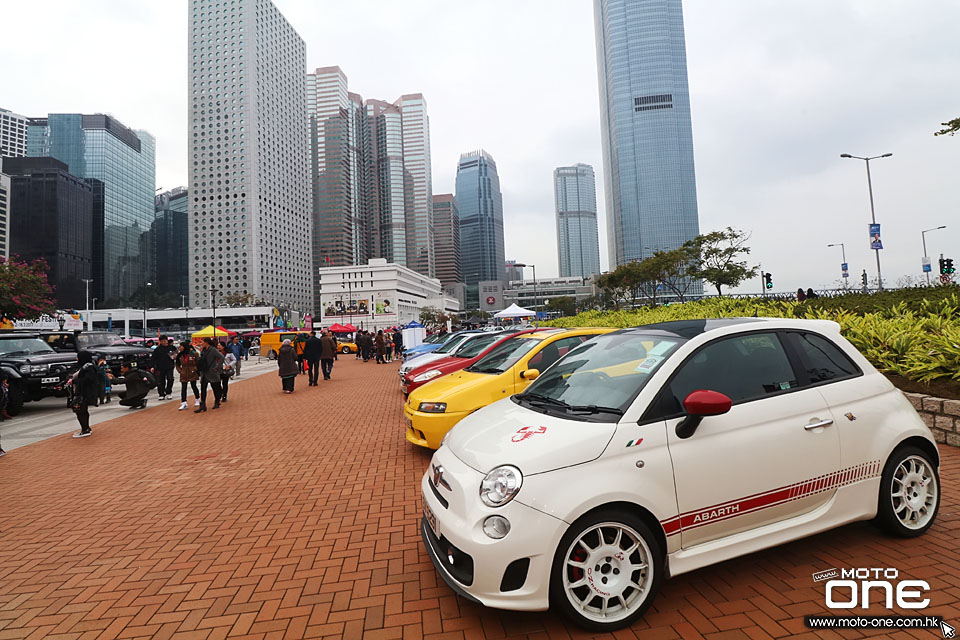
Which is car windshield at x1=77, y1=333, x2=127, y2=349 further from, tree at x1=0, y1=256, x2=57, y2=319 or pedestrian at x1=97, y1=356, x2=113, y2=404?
pedestrian at x1=97, y1=356, x2=113, y2=404

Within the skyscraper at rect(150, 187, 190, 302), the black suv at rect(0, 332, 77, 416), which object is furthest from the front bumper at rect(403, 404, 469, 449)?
the skyscraper at rect(150, 187, 190, 302)

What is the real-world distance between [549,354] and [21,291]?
23.6 m

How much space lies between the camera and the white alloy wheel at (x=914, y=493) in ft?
10.0

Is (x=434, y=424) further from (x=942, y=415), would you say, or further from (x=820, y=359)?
(x=942, y=415)

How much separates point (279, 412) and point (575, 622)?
30.6 ft

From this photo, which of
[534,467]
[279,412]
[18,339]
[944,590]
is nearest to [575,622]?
[534,467]

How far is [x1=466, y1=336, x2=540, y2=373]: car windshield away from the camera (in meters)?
6.23

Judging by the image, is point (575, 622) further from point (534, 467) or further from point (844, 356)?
point (844, 356)

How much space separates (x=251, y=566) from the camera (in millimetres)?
3357

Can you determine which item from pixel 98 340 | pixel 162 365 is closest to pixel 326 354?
pixel 162 365

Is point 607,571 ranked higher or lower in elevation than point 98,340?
lower

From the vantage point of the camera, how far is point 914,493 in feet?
10.3

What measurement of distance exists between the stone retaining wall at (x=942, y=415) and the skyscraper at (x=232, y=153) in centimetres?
14751

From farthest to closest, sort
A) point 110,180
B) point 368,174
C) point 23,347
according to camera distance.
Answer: point 368,174 < point 110,180 < point 23,347
